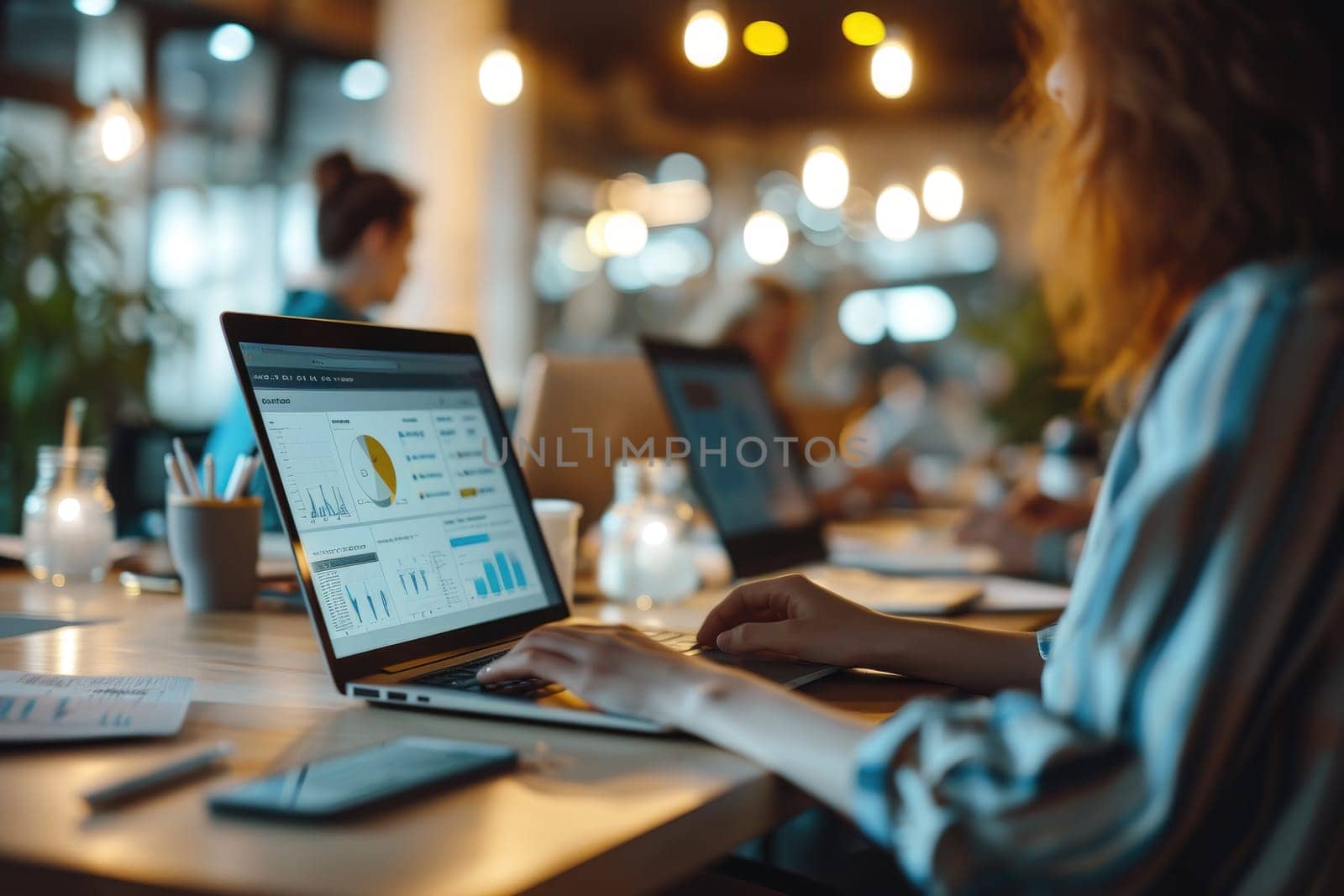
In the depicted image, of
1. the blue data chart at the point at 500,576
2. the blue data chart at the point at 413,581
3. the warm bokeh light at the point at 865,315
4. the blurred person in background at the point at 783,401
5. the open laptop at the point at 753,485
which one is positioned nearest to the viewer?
the blue data chart at the point at 413,581

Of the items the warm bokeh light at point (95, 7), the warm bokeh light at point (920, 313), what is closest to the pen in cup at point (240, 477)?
the warm bokeh light at point (95, 7)

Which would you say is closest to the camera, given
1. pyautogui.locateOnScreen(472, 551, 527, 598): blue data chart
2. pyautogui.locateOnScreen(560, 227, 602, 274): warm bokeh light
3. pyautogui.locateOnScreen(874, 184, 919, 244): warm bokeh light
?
pyautogui.locateOnScreen(472, 551, 527, 598): blue data chart

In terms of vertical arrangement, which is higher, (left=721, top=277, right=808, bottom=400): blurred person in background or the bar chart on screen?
(left=721, top=277, right=808, bottom=400): blurred person in background

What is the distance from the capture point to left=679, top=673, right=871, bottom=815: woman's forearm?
68cm

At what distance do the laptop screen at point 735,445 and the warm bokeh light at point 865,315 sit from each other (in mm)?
8098

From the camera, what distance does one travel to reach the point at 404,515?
1.01 meters

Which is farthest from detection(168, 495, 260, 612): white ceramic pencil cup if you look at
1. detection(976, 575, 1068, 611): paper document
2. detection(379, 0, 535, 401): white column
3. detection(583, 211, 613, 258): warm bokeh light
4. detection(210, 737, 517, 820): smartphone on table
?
detection(583, 211, 613, 258): warm bokeh light

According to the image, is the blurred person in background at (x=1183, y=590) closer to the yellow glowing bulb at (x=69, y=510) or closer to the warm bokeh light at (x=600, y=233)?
the yellow glowing bulb at (x=69, y=510)

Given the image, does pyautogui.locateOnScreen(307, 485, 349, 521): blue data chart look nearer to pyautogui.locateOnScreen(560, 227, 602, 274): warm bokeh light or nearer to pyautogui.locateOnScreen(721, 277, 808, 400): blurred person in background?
pyautogui.locateOnScreen(721, 277, 808, 400): blurred person in background

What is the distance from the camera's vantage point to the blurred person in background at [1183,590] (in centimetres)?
60

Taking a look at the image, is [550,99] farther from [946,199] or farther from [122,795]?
[122,795]

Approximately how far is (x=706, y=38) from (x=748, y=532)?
Result: 195 centimetres

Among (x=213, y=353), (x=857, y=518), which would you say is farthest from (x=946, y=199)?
(x=213, y=353)

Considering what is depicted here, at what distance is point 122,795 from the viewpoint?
63 cm
